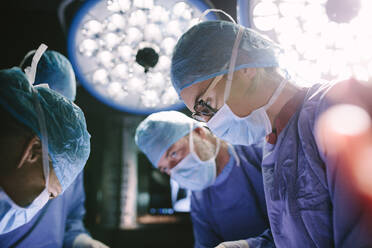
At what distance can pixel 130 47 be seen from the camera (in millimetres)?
1444

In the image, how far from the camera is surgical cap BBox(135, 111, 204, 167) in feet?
6.02

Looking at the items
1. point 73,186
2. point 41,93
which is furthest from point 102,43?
point 73,186

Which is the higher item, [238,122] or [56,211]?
[238,122]

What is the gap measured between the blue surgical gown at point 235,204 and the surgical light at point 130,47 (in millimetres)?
649

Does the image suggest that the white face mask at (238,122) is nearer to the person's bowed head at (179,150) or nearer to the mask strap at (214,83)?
the mask strap at (214,83)

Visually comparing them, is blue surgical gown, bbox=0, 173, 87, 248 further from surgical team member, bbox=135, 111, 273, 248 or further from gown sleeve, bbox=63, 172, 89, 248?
surgical team member, bbox=135, 111, 273, 248

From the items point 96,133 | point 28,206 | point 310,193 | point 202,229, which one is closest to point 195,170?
point 202,229

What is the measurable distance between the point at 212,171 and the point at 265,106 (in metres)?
0.83

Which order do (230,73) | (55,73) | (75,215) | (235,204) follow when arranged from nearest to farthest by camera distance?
(230,73), (55,73), (235,204), (75,215)

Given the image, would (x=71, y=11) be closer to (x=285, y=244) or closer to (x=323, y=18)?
(x=323, y=18)

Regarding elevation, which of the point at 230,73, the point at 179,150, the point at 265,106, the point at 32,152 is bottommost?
the point at 179,150

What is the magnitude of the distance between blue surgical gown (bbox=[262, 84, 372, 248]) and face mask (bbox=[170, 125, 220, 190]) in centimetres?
66

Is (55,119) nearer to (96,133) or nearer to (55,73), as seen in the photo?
(55,73)

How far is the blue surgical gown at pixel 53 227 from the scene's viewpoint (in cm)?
143
